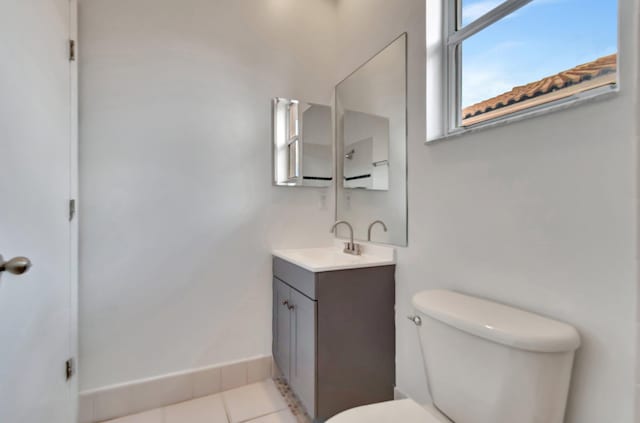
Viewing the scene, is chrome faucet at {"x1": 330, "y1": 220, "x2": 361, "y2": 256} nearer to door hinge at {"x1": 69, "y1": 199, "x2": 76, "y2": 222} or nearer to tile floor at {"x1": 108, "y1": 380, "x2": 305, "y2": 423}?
tile floor at {"x1": 108, "y1": 380, "x2": 305, "y2": 423}

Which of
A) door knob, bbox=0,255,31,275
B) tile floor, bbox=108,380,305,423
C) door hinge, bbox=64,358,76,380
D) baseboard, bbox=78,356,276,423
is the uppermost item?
door knob, bbox=0,255,31,275

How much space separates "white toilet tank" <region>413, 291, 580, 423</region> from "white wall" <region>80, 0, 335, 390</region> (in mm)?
1226

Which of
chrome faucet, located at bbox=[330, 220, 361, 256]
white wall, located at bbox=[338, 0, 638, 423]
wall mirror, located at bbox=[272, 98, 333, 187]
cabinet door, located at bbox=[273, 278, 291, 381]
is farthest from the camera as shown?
wall mirror, located at bbox=[272, 98, 333, 187]

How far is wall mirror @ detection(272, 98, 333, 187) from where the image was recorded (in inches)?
79.7

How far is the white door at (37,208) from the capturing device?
3.10 ft

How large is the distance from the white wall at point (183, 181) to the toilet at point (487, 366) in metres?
1.17

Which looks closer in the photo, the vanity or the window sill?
the window sill

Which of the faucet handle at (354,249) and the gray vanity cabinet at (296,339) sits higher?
the faucet handle at (354,249)

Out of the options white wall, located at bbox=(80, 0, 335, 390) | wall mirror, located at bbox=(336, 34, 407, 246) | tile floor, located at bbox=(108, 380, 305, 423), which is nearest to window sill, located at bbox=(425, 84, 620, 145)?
wall mirror, located at bbox=(336, 34, 407, 246)

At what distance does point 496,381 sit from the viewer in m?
0.87

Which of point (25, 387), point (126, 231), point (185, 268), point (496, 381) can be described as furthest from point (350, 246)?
point (25, 387)

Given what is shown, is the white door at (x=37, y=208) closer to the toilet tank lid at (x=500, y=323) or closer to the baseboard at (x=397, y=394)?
the toilet tank lid at (x=500, y=323)

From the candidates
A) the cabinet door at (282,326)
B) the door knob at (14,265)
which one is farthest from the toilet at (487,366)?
the door knob at (14,265)

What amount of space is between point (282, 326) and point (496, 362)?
1257 millimetres
